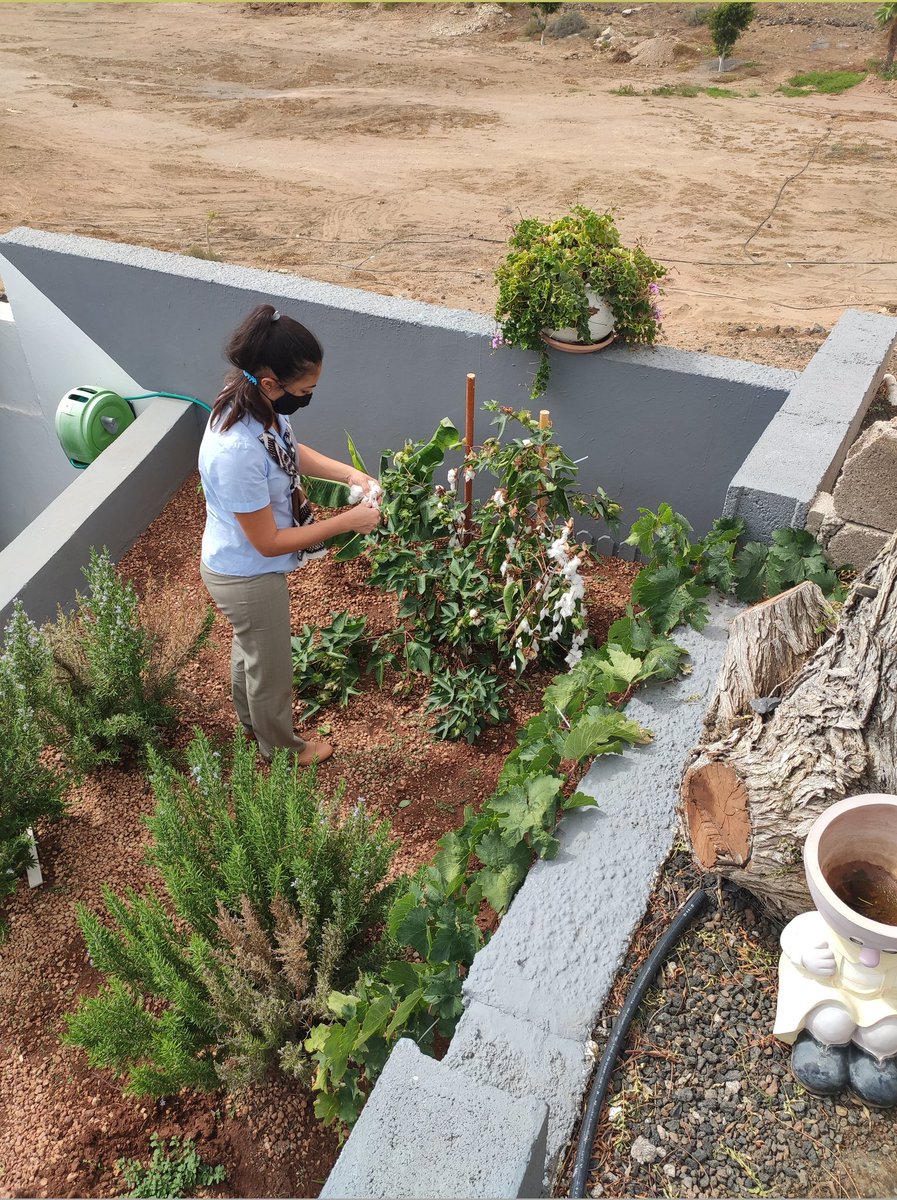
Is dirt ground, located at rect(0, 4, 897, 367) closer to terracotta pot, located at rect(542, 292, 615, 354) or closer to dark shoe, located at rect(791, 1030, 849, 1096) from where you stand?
terracotta pot, located at rect(542, 292, 615, 354)

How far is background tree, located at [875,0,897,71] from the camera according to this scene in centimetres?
1588

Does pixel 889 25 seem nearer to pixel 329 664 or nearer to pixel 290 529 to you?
pixel 329 664

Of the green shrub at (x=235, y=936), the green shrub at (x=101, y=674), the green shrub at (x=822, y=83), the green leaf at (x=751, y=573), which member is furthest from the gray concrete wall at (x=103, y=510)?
the green shrub at (x=822, y=83)

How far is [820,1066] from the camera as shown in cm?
210

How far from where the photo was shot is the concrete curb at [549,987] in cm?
186

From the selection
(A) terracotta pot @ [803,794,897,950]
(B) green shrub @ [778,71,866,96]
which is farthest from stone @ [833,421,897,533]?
(B) green shrub @ [778,71,866,96]

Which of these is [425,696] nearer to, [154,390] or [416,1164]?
[416,1164]

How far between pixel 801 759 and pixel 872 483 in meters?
1.40

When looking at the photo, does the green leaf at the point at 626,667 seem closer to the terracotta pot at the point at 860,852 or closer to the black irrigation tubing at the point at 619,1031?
the black irrigation tubing at the point at 619,1031

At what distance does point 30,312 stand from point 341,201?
703cm

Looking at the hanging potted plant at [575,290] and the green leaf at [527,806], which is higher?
the hanging potted plant at [575,290]

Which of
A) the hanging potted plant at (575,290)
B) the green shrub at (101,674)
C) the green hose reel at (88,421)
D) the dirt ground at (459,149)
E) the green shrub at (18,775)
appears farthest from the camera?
the dirt ground at (459,149)

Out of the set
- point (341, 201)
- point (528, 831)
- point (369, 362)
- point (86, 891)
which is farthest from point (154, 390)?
point (341, 201)

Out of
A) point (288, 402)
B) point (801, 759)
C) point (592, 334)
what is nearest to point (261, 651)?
point (288, 402)
